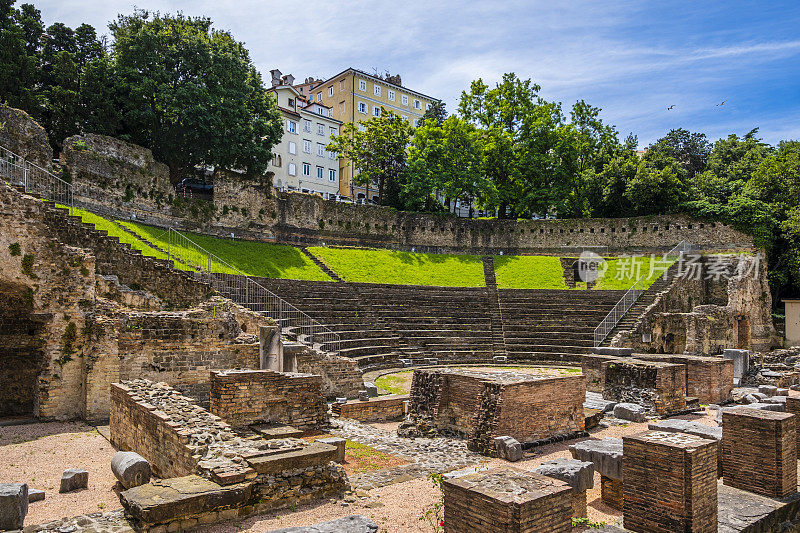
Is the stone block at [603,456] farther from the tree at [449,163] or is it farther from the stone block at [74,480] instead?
the tree at [449,163]

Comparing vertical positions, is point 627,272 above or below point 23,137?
below

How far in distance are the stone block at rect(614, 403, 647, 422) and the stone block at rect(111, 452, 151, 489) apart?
488 inches

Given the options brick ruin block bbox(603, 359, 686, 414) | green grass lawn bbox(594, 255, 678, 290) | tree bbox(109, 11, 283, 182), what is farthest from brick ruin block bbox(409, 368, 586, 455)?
tree bbox(109, 11, 283, 182)

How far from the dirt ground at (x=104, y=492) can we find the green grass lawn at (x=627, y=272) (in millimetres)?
22556

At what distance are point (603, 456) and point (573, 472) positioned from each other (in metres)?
0.91

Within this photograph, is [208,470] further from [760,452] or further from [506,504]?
[760,452]

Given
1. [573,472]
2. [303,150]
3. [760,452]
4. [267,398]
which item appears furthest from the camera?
[303,150]

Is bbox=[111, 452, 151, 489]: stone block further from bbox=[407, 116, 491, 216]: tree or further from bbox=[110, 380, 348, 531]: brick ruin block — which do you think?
bbox=[407, 116, 491, 216]: tree

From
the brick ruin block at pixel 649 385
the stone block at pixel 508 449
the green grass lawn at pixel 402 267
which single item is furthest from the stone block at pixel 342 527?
the green grass lawn at pixel 402 267

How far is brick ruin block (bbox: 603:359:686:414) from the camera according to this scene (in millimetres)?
15109

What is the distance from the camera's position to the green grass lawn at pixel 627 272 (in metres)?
32.2

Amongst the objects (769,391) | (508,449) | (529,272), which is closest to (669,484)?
(508,449)

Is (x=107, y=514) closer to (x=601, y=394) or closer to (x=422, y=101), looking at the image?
(x=601, y=394)

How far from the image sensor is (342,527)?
6.41 metres
